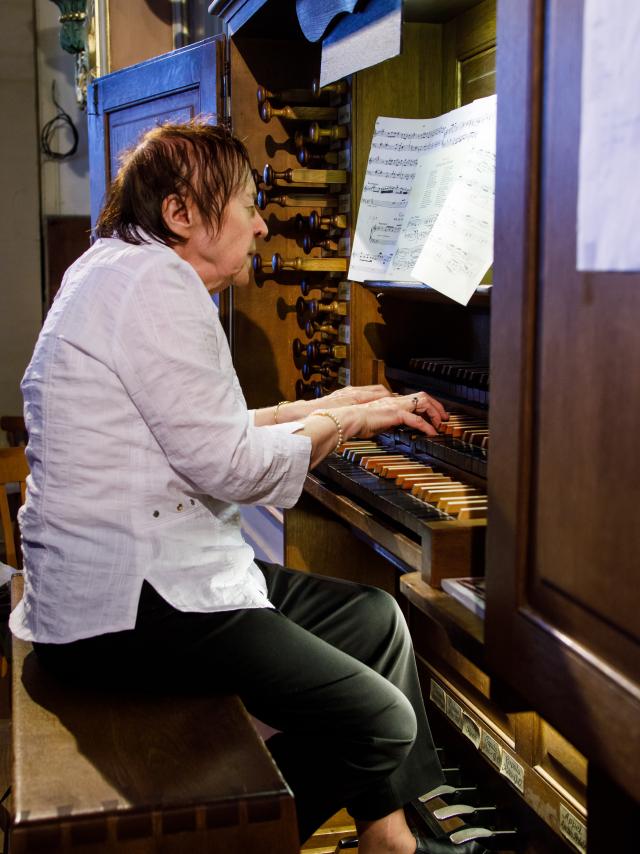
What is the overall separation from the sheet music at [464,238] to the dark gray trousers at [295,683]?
0.86 metres

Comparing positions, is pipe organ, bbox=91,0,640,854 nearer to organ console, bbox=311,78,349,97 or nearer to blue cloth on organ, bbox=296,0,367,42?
organ console, bbox=311,78,349,97

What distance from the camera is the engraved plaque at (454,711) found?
9.91ft

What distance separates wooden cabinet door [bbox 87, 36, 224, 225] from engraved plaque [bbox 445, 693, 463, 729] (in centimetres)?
178

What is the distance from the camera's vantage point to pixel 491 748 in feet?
9.36

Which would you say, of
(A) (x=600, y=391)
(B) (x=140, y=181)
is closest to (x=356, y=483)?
(B) (x=140, y=181)

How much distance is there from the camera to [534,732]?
2635mm

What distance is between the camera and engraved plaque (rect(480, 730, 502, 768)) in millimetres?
2816

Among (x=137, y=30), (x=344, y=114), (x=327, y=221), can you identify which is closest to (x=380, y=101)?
(x=344, y=114)

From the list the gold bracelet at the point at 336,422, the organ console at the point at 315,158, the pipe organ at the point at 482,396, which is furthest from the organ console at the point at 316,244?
the gold bracelet at the point at 336,422

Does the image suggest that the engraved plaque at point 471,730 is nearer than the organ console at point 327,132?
Yes

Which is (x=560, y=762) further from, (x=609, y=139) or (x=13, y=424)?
(x=13, y=424)

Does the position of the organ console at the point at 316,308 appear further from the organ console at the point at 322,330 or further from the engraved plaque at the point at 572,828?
the engraved plaque at the point at 572,828

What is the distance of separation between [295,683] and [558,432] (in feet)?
2.88

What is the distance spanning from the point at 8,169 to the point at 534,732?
591 cm
